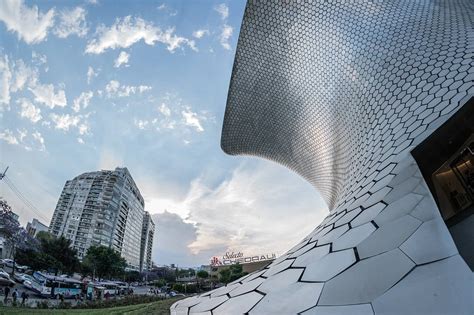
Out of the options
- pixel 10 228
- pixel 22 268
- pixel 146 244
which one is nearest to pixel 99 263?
pixel 22 268

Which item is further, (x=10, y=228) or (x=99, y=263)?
(x=99, y=263)

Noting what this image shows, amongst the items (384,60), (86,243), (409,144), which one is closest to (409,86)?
(384,60)

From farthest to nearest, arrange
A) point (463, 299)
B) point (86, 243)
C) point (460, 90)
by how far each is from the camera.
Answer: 1. point (86, 243)
2. point (460, 90)
3. point (463, 299)

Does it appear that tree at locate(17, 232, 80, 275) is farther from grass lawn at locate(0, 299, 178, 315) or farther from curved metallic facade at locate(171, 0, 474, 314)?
curved metallic facade at locate(171, 0, 474, 314)

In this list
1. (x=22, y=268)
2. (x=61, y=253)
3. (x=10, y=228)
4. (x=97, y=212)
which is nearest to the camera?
(x=10, y=228)

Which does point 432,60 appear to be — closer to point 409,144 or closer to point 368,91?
point 368,91

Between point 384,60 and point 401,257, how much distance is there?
7177 millimetres

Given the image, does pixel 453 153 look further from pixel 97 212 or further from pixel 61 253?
pixel 97 212

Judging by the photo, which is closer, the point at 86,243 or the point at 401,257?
the point at 401,257

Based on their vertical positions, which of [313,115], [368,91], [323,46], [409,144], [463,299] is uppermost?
[323,46]

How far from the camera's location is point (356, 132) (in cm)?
741

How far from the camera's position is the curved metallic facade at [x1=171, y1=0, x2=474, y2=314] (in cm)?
216

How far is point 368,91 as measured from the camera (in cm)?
748

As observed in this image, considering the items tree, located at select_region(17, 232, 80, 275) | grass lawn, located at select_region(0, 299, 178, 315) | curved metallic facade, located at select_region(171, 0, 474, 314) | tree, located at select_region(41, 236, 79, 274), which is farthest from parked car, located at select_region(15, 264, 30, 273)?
curved metallic facade, located at select_region(171, 0, 474, 314)
